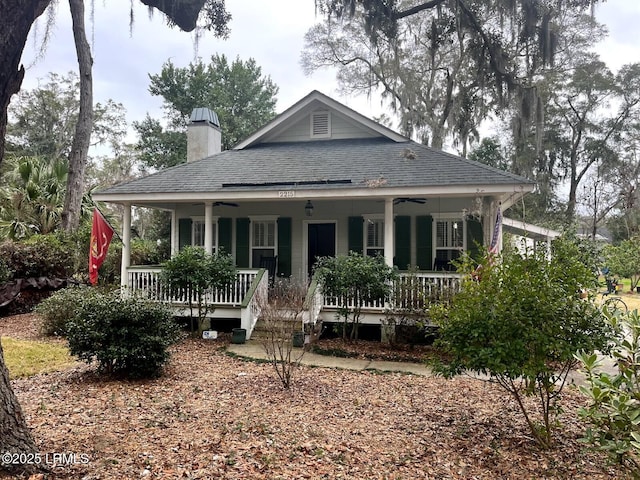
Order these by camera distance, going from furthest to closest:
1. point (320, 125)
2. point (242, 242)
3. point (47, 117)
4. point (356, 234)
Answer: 1. point (47, 117)
2. point (320, 125)
3. point (242, 242)
4. point (356, 234)

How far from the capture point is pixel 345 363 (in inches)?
293

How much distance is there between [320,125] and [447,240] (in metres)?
5.20

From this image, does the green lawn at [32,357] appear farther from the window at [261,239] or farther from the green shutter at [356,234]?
the green shutter at [356,234]

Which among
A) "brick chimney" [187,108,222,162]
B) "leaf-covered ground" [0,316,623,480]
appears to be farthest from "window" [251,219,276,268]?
"leaf-covered ground" [0,316,623,480]

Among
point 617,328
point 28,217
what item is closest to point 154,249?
point 28,217

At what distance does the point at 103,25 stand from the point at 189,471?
44.9ft

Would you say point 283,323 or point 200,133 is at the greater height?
point 200,133

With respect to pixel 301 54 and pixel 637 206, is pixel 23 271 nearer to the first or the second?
pixel 301 54

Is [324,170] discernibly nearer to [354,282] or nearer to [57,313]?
[354,282]

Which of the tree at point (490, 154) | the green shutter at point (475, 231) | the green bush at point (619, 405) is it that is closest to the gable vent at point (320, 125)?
the green shutter at point (475, 231)

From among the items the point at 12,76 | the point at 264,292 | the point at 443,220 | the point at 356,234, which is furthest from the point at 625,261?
the point at 12,76

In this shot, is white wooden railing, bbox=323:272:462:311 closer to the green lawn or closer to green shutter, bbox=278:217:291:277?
green shutter, bbox=278:217:291:277

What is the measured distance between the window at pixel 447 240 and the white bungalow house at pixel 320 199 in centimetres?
2

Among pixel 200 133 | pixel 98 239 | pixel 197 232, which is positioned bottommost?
pixel 98 239
